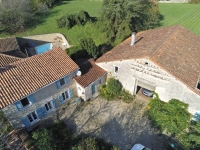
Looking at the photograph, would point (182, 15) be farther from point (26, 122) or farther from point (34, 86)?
point (26, 122)

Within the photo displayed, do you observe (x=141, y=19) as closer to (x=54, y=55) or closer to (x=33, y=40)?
(x=54, y=55)

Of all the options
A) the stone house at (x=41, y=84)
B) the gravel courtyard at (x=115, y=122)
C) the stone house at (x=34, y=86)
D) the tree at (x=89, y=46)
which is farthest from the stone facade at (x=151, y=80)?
the stone house at (x=34, y=86)

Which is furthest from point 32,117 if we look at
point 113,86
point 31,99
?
point 113,86

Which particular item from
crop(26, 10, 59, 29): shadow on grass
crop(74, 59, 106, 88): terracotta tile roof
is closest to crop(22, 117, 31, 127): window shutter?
crop(74, 59, 106, 88): terracotta tile roof

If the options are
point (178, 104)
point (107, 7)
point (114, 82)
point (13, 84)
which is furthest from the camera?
point (107, 7)

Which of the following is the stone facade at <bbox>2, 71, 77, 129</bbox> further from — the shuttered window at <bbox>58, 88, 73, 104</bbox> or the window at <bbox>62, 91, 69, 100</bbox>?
the window at <bbox>62, 91, 69, 100</bbox>

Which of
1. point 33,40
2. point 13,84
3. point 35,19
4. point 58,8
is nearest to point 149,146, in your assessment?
point 13,84
